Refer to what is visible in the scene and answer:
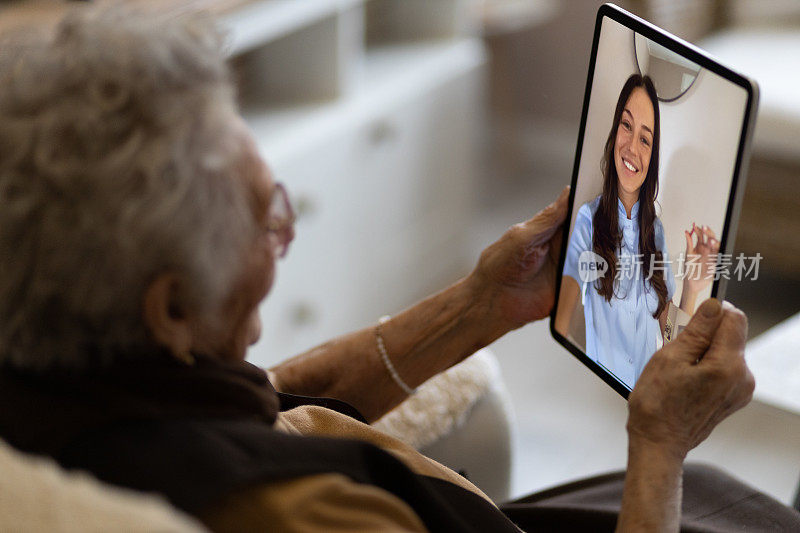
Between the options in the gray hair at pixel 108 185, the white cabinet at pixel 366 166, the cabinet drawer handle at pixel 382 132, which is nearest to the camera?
the gray hair at pixel 108 185

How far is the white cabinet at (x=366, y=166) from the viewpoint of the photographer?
216cm

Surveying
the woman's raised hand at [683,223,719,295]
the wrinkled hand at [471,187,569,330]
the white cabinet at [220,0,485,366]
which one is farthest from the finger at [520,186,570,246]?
the white cabinet at [220,0,485,366]

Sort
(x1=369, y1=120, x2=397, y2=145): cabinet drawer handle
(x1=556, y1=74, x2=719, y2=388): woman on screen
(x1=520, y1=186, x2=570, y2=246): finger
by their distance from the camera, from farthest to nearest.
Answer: (x1=369, y1=120, x2=397, y2=145): cabinet drawer handle
(x1=520, y1=186, x2=570, y2=246): finger
(x1=556, y1=74, x2=719, y2=388): woman on screen

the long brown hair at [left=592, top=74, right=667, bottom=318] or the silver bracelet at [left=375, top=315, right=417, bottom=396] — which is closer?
the long brown hair at [left=592, top=74, right=667, bottom=318]

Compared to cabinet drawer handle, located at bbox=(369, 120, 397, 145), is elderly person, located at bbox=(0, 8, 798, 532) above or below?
above

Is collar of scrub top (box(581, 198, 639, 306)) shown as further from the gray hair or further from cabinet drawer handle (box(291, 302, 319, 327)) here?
cabinet drawer handle (box(291, 302, 319, 327))


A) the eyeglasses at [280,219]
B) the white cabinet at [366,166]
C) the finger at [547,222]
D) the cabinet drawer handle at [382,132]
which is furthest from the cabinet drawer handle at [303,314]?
the eyeglasses at [280,219]

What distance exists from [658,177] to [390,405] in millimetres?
495

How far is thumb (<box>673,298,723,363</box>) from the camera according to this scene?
0.83 m

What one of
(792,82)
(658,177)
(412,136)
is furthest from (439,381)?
(792,82)

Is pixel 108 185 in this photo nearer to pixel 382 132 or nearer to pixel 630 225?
pixel 630 225

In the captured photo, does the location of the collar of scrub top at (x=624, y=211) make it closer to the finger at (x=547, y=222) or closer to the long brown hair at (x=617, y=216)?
the long brown hair at (x=617, y=216)

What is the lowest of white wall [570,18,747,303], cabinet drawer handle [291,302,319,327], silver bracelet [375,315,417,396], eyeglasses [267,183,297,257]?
cabinet drawer handle [291,302,319,327]

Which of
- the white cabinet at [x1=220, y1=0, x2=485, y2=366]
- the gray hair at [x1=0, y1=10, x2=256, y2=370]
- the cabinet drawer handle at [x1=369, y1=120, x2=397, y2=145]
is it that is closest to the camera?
the gray hair at [x1=0, y1=10, x2=256, y2=370]
